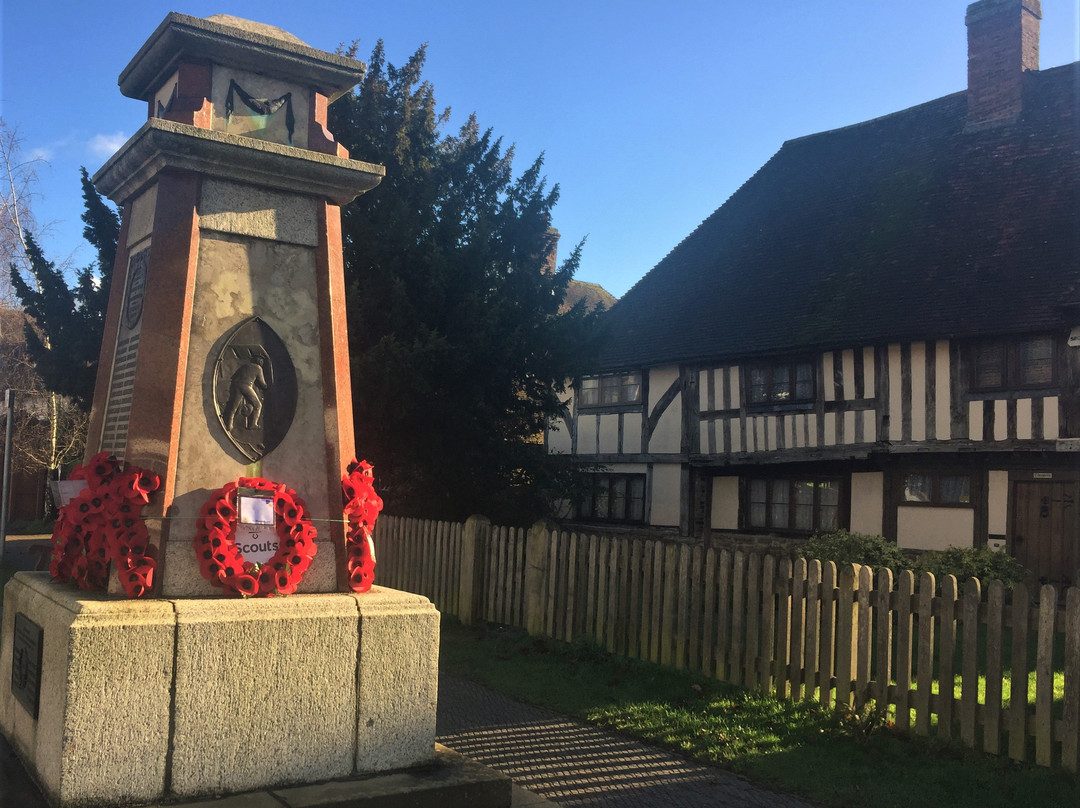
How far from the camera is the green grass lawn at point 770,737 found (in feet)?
17.3

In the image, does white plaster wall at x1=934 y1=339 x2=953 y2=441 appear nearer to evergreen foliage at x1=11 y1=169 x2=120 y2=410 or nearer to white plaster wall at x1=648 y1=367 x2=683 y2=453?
white plaster wall at x1=648 y1=367 x2=683 y2=453

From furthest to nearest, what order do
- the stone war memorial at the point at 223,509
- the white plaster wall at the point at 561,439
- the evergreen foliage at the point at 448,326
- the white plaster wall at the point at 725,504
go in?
the white plaster wall at the point at 561,439
the white plaster wall at the point at 725,504
the evergreen foliage at the point at 448,326
the stone war memorial at the point at 223,509

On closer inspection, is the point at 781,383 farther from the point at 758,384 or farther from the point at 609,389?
the point at 609,389

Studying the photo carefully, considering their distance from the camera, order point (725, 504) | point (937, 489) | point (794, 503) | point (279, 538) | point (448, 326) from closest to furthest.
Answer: point (279, 538) → point (448, 326) → point (937, 489) → point (794, 503) → point (725, 504)

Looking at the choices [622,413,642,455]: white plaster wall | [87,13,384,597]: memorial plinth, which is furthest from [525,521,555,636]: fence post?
[622,413,642,455]: white plaster wall

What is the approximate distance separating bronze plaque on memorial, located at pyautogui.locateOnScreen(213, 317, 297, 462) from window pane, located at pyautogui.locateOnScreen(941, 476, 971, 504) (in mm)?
15190

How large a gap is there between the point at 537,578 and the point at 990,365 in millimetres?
10439

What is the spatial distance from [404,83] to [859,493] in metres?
11.9

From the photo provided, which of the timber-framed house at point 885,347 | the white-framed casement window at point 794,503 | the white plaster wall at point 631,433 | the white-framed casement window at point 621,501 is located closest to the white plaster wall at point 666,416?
the timber-framed house at point 885,347

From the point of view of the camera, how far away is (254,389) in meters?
4.59

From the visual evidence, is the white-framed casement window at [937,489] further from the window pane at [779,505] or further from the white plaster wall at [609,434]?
the white plaster wall at [609,434]

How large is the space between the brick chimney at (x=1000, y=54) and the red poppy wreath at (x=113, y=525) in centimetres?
2014

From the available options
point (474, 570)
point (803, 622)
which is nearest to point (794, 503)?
point (474, 570)

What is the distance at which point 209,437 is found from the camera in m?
4.43
